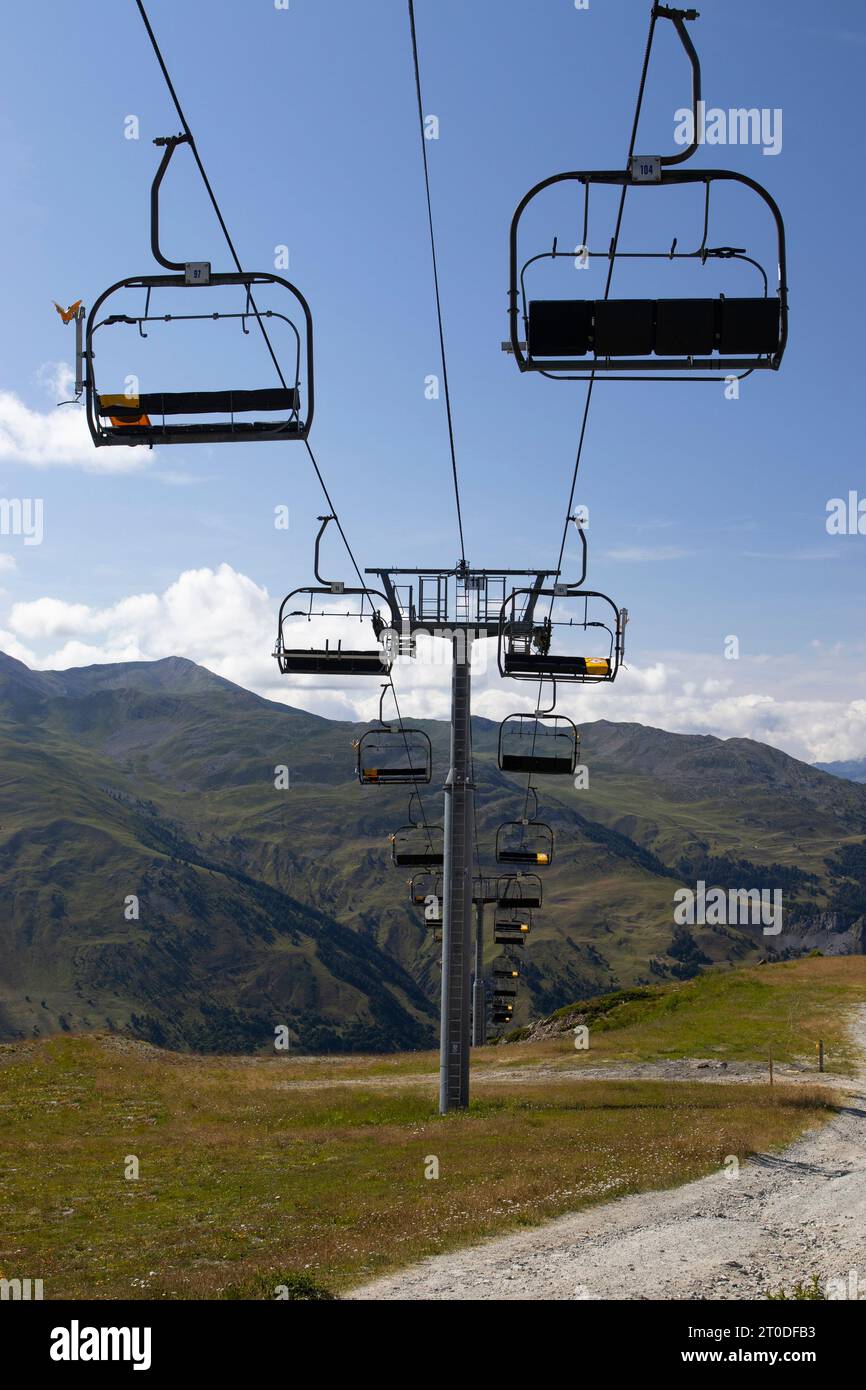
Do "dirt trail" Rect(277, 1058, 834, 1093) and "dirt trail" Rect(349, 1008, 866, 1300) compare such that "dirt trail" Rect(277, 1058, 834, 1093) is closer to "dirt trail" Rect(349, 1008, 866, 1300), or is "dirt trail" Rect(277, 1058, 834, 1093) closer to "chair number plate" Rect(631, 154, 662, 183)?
"dirt trail" Rect(349, 1008, 866, 1300)

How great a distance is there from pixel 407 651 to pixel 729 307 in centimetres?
1909

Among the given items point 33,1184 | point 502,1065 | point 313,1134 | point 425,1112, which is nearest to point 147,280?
point 33,1184

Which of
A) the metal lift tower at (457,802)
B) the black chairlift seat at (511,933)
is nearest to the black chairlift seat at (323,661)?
the metal lift tower at (457,802)

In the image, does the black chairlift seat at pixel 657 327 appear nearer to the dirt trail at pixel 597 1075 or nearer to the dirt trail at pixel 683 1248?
the dirt trail at pixel 683 1248

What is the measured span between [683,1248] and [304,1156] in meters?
12.7

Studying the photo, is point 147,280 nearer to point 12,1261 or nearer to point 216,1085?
point 12,1261

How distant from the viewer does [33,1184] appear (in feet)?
81.1

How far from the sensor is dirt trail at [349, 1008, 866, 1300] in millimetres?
15328

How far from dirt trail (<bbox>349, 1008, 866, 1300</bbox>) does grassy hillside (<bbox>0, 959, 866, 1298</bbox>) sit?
0.80 metres

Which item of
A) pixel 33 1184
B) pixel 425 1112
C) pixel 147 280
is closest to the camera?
pixel 147 280

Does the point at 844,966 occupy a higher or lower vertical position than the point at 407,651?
lower

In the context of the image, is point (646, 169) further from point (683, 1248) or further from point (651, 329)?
point (683, 1248)

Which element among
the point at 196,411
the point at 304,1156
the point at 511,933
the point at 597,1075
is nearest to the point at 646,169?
the point at 196,411

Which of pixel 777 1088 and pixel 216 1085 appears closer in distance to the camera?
pixel 777 1088
